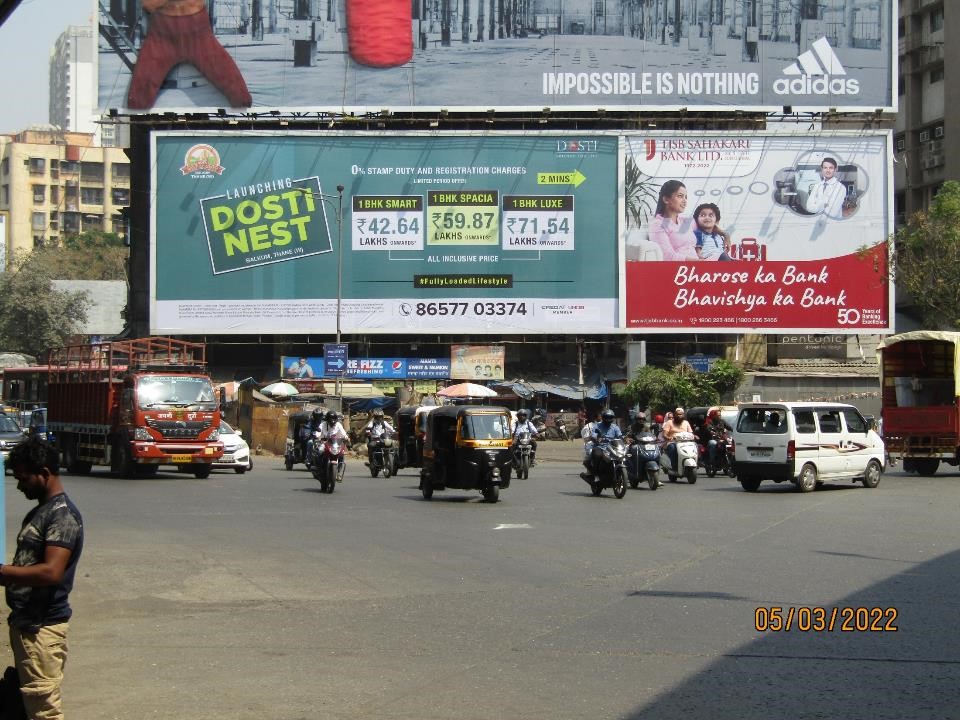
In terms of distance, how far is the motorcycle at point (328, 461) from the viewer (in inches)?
961

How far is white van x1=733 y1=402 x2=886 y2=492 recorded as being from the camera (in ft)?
76.2

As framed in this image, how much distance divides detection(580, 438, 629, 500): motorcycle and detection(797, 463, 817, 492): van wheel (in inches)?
126

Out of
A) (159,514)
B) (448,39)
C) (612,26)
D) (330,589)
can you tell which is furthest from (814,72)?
(330,589)

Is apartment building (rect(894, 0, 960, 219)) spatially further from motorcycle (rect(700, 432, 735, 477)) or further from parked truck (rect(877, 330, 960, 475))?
motorcycle (rect(700, 432, 735, 477))

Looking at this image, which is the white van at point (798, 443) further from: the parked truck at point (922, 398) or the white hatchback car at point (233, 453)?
the white hatchback car at point (233, 453)

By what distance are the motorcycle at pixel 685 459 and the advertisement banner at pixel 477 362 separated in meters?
27.2

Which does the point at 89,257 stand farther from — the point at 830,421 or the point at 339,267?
the point at 830,421

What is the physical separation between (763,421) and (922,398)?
27.1ft

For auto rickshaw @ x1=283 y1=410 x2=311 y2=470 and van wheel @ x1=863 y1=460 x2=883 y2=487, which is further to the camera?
auto rickshaw @ x1=283 y1=410 x2=311 y2=470

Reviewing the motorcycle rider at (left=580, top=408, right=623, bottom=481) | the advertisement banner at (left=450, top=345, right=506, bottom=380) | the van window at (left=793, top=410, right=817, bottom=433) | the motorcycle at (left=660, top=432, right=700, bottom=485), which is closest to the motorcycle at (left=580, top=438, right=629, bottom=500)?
the motorcycle rider at (left=580, top=408, right=623, bottom=481)

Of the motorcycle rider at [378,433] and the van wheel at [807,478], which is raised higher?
the motorcycle rider at [378,433]

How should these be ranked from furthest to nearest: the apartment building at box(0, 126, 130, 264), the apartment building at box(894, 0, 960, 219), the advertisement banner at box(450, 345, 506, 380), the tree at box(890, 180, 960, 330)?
the apartment building at box(0, 126, 130, 264) < the apartment building at box(894, 0, 960, 219) < the advertisement banner at box(450, 345, 506, 380) < the tree at box(890, 180, 960, 330)

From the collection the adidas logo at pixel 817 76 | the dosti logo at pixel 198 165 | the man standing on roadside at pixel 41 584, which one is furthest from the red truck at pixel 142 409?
the adidas logo at pixel 817 76
